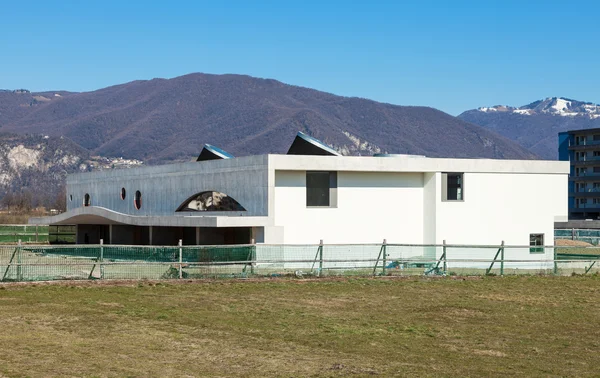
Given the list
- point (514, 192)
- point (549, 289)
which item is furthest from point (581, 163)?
point (549, 289)

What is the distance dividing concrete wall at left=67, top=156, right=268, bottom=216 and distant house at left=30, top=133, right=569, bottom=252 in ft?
0.28

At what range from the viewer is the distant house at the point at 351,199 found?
152 ft

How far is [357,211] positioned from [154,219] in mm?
11822

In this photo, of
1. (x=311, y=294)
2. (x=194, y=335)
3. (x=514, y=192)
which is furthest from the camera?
(x=514, y=192)

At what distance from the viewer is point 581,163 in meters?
137

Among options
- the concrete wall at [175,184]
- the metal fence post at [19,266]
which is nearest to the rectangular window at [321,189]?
the concrete wall at [175,184]

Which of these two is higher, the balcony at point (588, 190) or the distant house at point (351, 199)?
the balcony at point (588, 190)

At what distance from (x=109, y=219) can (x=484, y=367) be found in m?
43.2

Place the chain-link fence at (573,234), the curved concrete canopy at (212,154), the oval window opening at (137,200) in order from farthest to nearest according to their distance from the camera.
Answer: the chain-link fence at (573,234) → the oval window opening at (137,200) → the curved concrete canopy at (212,154)

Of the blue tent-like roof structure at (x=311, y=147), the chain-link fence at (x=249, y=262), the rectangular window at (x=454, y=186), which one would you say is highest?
the blue tent-like roof structure at (x=311, y=147)

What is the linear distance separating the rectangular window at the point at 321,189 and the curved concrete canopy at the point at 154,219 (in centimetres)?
322

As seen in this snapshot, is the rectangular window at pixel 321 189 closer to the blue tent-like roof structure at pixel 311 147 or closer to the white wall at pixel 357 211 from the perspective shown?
the white wall at pixel 357 211

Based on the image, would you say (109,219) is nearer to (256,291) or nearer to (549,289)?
(256,291)

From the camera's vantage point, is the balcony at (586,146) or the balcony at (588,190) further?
the balcony at (586,146)
